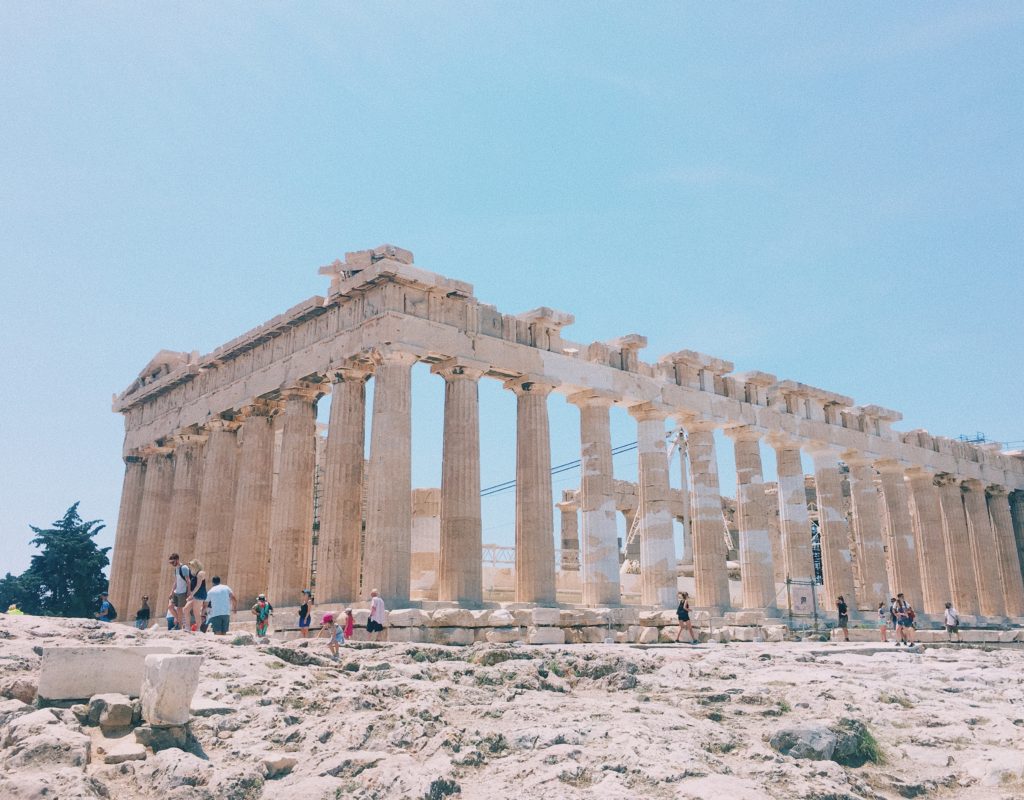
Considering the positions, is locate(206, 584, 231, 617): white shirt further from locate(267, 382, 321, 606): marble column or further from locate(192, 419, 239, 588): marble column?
locate(192, 419, 239, 588): marble column

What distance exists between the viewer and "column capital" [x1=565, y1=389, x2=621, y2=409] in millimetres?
26922

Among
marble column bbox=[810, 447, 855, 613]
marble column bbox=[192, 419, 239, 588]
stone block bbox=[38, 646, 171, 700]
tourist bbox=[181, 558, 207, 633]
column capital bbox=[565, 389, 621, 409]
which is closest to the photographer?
stone block bbox=[38, 646, 171, 700]

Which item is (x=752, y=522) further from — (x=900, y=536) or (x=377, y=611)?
(x=377, y=611)

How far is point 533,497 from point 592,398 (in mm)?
4192

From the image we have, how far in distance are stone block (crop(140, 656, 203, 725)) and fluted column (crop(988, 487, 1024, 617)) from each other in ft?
124

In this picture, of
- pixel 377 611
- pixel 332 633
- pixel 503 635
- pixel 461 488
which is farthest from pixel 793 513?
pixel 332 633

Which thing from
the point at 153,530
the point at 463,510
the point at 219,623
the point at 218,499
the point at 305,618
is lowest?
the point at 219,623

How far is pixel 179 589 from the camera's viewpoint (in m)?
18.2

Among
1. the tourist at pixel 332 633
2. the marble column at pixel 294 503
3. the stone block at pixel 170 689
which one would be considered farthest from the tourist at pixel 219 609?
the stone block at pixel 170 689

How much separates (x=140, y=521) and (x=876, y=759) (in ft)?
90.0

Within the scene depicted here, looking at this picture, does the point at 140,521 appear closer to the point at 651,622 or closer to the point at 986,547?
the point at 651,622

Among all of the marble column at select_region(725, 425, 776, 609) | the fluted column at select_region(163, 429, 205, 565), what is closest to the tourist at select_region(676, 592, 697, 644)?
the marble column at select_region(725, 425, 776, 609)

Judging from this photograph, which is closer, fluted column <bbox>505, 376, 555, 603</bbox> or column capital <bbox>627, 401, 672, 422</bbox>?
fluted column <bbox>505, 376, 555, 603</bbox>

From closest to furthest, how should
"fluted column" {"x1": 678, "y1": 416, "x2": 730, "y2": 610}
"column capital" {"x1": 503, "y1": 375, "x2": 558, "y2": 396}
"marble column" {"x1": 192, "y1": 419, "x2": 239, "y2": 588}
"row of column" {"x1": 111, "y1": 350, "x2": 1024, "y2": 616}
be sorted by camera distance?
"row of column" {"x1": 111, "y1": 350, "x2": 1024, "y2": 616}, "column capital" {"x1": 503, "y1": 375, "x2": 558, "y2": 396}, "marble column" {"x1": 192, "y1": 419, "x2": 239, "y2": 588}, "fluted column" {"x1": 678, "y1": 416, "x2": 730, "y2": 610}
